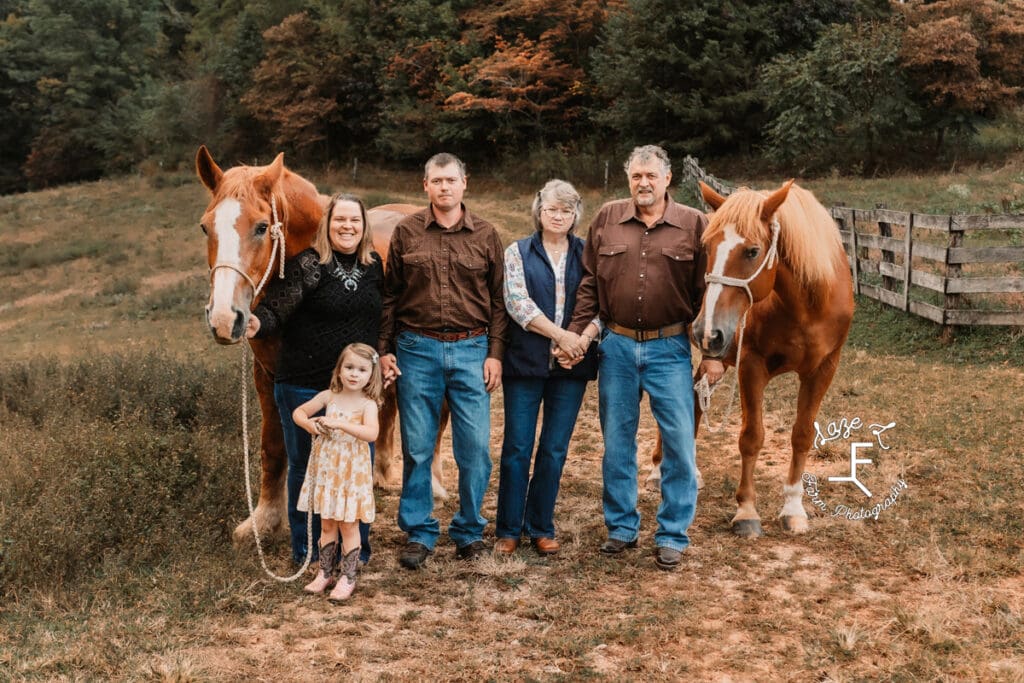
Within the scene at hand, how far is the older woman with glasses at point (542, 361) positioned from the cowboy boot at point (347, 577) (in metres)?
0.85

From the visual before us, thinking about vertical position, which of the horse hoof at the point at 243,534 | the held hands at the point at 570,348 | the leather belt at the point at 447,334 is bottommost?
the horse hoof at the point at 243,534

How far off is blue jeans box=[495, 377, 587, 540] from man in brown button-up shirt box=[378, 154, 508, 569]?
0.17 meters

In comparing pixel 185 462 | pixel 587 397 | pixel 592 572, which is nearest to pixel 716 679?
pixel 592 572

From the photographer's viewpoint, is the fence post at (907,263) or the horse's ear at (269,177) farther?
the fence post at (907,263)

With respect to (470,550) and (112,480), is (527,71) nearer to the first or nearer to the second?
(112,480)

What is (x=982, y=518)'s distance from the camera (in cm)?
477

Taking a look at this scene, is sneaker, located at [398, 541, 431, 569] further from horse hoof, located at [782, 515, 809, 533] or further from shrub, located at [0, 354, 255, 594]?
horse hoof, located at [782, 515, 809, 533]

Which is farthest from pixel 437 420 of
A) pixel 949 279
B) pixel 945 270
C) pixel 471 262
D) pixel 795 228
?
pixel 945 270

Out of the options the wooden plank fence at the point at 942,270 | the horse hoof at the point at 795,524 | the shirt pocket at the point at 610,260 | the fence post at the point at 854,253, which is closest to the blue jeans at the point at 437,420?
the shirt pocket at the point at 610,260

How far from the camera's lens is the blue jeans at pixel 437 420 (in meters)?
4.30

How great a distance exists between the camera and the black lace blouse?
13.0 ft

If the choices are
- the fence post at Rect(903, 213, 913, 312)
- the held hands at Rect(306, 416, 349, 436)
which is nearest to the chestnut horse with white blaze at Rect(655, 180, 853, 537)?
the held hands at Rect(306, 416, 349, 436)

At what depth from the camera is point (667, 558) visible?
4.37 m

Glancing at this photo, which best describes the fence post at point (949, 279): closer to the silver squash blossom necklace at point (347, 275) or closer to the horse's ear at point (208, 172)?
the silver squash blossom necklace at point (347, 275)
